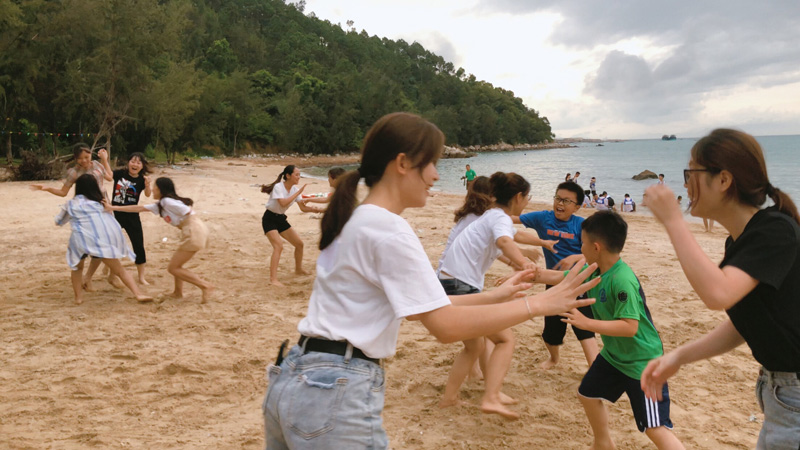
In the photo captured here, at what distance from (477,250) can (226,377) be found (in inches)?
98.6

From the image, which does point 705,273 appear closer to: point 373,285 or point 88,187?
point 373,285

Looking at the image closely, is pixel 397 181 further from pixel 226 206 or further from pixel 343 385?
pixel 226 206

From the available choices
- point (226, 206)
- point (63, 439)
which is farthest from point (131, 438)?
point (226, 206)

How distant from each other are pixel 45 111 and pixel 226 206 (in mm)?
20120

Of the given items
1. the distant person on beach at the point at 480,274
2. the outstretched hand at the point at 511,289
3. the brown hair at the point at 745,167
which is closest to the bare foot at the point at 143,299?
the distant person on beach at the point at 480,274

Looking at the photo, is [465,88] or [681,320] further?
[465,88]

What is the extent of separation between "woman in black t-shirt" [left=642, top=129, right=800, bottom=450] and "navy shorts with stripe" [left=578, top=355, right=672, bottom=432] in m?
0.92

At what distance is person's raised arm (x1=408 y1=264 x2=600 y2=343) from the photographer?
5.88ft

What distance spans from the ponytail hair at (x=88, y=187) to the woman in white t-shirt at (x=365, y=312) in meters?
6.26

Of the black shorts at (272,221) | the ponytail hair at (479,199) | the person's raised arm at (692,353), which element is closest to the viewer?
the person's raised arm at (692,353)

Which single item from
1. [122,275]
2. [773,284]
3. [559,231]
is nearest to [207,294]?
[122,275]

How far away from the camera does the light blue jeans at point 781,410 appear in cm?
202

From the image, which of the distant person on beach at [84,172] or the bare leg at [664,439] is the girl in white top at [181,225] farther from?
the bare leg at [664,439]

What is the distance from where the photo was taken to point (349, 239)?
1.84m
